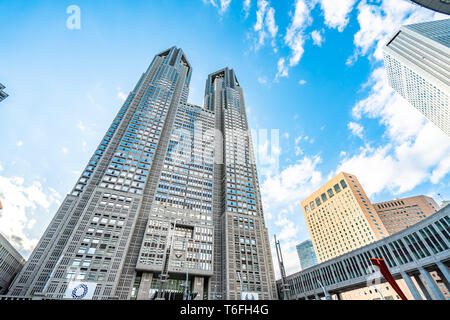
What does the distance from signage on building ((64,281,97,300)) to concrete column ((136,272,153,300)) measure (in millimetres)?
13408

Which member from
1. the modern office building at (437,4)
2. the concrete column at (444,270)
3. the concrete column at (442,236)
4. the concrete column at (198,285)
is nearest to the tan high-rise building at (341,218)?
the concrete column at (444,270)

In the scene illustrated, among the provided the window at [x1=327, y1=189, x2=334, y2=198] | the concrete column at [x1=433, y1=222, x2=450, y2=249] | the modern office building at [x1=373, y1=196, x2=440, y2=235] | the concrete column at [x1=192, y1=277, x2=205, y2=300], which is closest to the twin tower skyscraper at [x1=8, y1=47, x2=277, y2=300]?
the concrete column at [x1=192, y1=277, x2=205, y2=300]

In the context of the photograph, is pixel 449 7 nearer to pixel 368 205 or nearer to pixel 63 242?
pixel 368 205

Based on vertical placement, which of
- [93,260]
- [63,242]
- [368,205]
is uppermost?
[368,205]

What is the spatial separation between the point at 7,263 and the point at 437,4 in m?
189

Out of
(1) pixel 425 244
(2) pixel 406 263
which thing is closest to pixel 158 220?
(2) pixel 406 263

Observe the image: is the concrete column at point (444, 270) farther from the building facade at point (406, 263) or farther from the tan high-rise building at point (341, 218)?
the tan high-rise building at point (341, 218)

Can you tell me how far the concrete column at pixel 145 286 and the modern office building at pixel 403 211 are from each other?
133 m

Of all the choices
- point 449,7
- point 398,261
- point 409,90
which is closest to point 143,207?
point 398,261

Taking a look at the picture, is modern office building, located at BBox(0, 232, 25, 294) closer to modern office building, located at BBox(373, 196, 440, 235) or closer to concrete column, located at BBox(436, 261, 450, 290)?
concrete column, located at BBox(436, 261, 450, 290)

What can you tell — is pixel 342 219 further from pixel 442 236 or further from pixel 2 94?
pixel 2 94

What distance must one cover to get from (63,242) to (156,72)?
338 feet

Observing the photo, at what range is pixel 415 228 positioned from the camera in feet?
154
